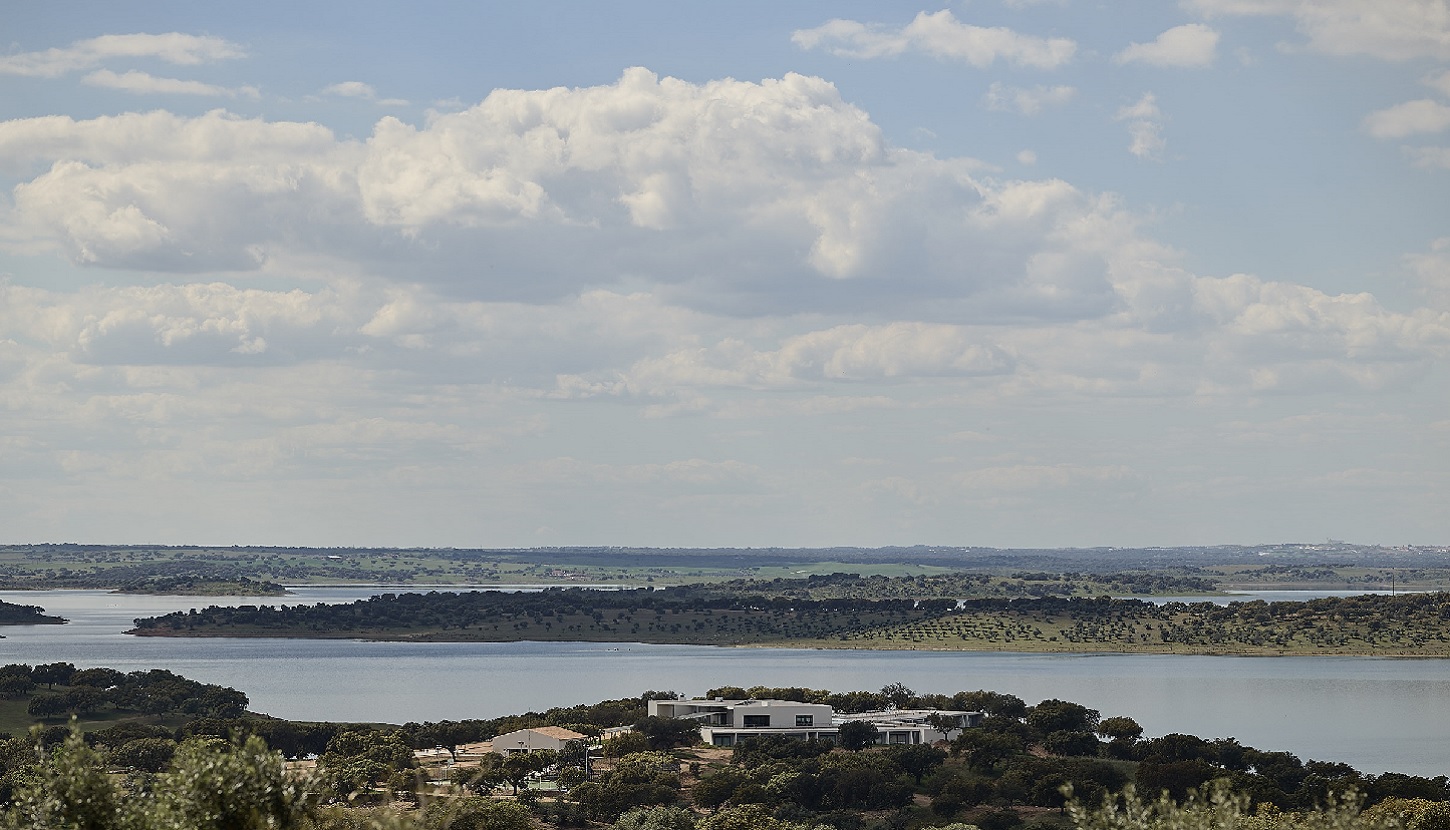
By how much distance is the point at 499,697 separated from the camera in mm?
147625

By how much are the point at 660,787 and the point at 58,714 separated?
202 feet

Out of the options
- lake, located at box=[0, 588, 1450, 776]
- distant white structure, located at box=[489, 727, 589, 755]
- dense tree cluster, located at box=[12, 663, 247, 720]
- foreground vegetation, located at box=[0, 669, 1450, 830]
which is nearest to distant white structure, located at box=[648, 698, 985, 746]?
foreground vegetation, located at box=[0, 669, 1450, 830]

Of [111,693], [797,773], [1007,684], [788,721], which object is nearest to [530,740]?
[788,721]

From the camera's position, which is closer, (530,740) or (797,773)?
(797,773)

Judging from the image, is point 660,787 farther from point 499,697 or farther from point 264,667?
point 264,667

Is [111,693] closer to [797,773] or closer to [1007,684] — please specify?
[797,773]

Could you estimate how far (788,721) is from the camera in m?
100

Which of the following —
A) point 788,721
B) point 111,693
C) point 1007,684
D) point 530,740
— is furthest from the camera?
point 1007,684

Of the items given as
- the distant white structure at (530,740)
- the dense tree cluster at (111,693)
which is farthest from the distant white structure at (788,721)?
the dense tree cluster at (111,693)

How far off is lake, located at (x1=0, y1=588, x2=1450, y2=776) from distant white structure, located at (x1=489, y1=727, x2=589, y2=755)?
39.6 meters

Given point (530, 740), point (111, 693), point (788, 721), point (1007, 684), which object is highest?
point (788, 721)

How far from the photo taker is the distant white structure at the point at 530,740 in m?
91.9

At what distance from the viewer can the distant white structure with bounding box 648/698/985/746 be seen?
9831 centimetres

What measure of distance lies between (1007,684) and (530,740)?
2945 inches
